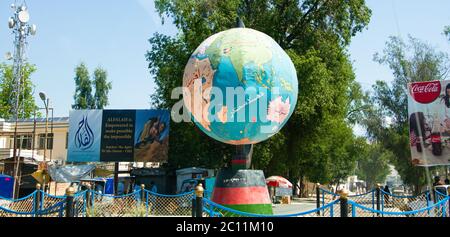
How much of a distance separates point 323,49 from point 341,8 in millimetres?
2428

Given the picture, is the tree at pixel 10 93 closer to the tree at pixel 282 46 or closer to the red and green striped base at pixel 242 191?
→ the tree at pixel 282 46

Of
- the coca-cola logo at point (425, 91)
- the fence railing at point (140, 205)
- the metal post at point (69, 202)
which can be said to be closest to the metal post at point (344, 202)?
the fence railing at point (140, 205)

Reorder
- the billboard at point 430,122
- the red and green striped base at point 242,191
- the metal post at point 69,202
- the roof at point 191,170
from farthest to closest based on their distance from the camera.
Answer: the roof at point 191,170 < the billboard at point 430,122 < the red and green striped base at point 242,191 < the metal post at point 69,202

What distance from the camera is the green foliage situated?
1829 inches

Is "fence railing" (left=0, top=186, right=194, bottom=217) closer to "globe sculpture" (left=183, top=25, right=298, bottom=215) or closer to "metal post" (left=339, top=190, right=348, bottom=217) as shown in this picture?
"globe sculpture" (left=183, top=25, right=298, bottom=215)

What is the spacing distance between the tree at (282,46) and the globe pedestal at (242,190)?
11746 mm

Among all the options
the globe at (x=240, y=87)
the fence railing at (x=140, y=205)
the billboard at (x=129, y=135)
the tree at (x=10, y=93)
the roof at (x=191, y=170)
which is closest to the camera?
the globe at (x=240, y=87)

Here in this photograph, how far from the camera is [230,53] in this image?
10.4 meters

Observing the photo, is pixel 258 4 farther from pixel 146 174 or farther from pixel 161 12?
pixel 146 174

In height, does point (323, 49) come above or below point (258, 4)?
below

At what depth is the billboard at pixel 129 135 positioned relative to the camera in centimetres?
2292

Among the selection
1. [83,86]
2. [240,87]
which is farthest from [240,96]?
[83,86]

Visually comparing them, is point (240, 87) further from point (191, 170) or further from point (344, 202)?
point (191, 170)

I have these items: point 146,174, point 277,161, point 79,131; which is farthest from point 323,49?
point 79,131
